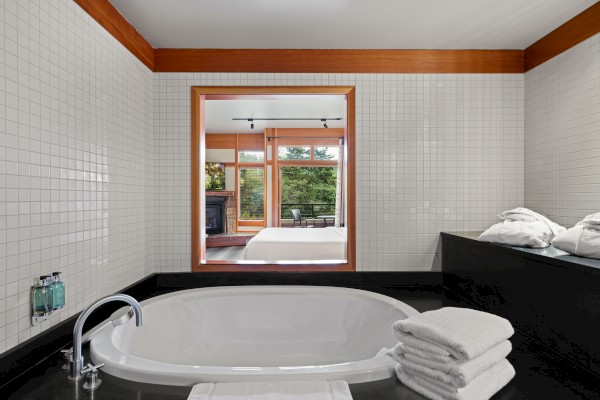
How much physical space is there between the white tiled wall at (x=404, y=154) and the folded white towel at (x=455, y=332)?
123 cm

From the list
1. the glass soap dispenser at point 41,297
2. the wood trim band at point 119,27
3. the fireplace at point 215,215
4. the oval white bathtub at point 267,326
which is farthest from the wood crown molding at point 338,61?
the fireplace at point 215,215

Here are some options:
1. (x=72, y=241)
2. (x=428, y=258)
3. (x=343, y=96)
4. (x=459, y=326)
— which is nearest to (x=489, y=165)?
(x=428, y=258)

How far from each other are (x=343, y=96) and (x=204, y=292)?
1.60 meters

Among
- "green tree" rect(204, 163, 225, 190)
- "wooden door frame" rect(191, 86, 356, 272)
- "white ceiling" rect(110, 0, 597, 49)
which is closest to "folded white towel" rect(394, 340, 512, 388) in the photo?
"wooden door frame" rect(191, 86, 356, 272)

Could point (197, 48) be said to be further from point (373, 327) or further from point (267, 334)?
point (373, 327)

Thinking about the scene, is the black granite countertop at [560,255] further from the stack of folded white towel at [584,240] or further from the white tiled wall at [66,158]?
the white tiled wall at [66,158]

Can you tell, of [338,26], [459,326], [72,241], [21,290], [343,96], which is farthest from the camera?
[343,96]

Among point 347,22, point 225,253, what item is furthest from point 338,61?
Result: point 225,253

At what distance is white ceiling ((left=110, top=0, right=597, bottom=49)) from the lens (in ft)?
6.05

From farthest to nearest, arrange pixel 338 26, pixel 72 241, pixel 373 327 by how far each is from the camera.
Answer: pixel 338 26 → pixel 373 327 → pixel 72 241

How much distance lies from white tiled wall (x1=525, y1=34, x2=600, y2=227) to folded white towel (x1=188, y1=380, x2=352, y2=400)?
1744 millimetres

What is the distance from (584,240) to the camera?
1376 millimetres

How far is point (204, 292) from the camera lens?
212 cm

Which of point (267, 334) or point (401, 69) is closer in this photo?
point (267, 334)
